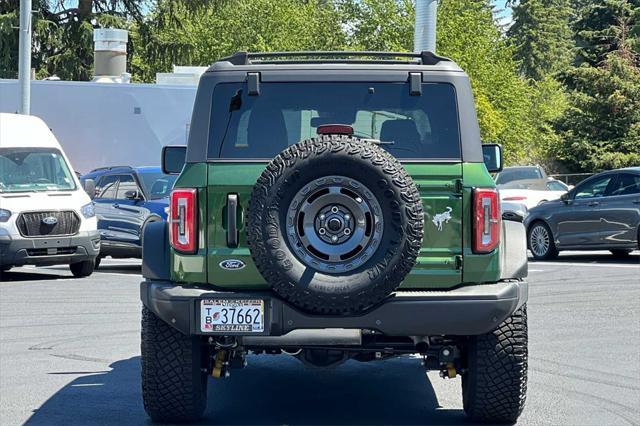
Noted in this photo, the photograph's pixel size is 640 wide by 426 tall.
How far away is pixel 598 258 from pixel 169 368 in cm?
1541

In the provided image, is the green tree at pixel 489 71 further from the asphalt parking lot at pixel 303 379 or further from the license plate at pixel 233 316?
the license plate at pixel 233 316

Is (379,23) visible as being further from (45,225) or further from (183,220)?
(183,220)

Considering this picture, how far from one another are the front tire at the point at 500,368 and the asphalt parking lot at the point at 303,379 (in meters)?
0.40

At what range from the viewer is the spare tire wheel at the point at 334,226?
6500mm

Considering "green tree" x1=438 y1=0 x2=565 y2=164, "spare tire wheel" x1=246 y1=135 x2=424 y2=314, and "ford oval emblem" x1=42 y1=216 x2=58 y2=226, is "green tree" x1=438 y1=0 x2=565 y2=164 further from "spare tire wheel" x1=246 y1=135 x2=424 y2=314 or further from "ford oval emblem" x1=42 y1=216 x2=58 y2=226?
"spare tire wheel" x1=246 y1=135 x2=424 y2=314

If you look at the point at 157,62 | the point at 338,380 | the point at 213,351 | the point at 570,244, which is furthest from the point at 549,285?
the point at 157,62

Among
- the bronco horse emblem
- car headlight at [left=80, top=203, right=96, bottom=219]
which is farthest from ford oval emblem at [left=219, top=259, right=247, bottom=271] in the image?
car headlight at [left=80, top=203, right=96, bottom=219]

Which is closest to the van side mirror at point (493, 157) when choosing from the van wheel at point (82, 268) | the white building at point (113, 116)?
the van wheel at point (82, 268)

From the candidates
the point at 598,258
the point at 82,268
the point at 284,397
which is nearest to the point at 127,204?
the point at 82,268

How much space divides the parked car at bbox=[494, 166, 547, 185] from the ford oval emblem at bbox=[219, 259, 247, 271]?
82.4ft

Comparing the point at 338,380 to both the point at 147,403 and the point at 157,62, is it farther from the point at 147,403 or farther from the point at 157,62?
the point at 157,62

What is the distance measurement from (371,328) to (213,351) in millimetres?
1232

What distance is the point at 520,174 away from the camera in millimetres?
31891

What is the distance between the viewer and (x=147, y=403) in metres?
7.27
